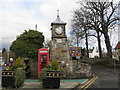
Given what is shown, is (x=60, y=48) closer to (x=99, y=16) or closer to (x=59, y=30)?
(x=59, y=30)

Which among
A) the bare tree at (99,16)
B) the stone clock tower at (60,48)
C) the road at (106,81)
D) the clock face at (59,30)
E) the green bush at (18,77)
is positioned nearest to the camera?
the green bush at (18,77)

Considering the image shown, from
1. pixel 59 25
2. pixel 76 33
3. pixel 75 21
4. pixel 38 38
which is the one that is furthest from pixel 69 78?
pixel 75 21

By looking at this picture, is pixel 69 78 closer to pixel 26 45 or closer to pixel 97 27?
pixel 26 45

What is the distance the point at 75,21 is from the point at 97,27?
157 inches

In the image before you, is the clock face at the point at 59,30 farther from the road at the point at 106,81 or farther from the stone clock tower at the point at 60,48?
the road at the point at 106,81

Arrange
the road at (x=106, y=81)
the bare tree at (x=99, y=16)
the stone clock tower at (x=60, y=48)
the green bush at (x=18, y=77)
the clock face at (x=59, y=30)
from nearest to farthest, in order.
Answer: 1. the green bush at (x=18, y=77)
2. the road at (x=106, y=81)
3. the stone clock tower at (x=60, y=48)
4. the clock face at (x=59, y=30)
5. the bare tree at (x=99, y=16)

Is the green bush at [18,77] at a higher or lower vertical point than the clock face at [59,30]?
lower

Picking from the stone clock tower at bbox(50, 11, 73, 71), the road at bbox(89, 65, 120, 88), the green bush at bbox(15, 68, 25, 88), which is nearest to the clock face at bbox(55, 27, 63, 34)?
the stone clock tower at bbox(50, 11, 73, 71)

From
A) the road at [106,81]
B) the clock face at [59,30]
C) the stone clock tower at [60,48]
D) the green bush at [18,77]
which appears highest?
the clock face at [59,30]

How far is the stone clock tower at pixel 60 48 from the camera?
9203 mm

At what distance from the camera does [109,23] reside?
1866 centimetres

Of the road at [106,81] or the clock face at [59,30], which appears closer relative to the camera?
the road at [106,81]

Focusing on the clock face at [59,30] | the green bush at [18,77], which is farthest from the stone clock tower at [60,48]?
the green bush at [18,77]

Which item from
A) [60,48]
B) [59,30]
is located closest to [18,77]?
[60,48]
